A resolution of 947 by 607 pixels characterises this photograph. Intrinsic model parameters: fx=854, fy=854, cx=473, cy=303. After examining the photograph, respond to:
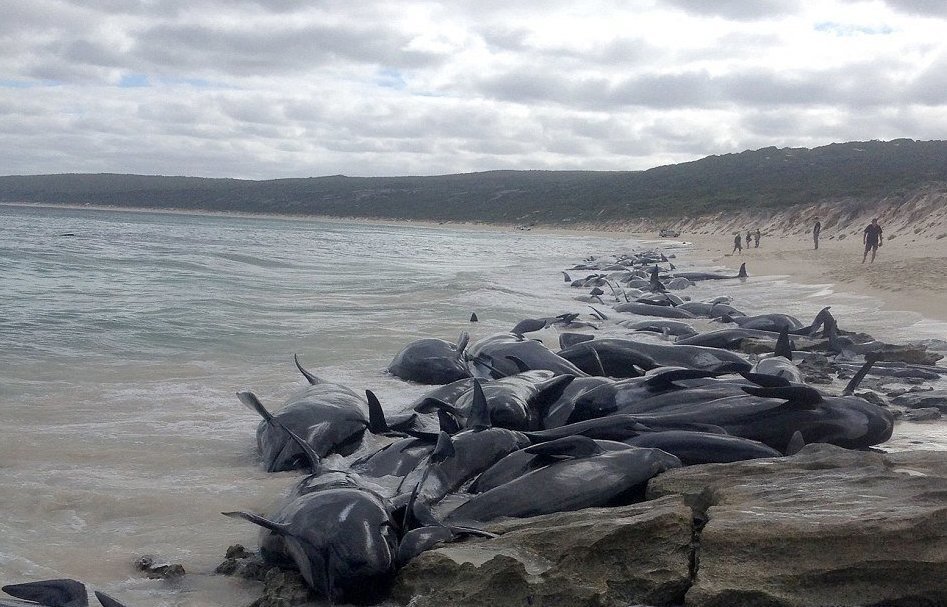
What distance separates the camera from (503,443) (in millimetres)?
4902

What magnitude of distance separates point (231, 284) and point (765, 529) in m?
17.1

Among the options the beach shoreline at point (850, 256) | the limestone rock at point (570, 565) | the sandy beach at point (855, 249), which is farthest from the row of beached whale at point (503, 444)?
the sandy beach at point (855, 249)

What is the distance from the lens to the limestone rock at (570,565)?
11.0ft

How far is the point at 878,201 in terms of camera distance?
41.4 meters

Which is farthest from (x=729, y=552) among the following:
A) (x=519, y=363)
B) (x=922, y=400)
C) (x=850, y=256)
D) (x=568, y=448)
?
(x=850, y=256)

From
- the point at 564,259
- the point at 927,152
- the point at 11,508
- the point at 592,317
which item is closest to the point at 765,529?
the point at 11,508

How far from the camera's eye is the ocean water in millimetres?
4348

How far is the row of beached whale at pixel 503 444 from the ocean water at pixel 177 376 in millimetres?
410

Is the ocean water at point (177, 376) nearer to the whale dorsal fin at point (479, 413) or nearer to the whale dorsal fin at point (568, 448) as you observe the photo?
the whale dorsal fin at point (479, 413)

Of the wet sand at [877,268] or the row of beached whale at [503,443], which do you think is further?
the wet sand at [877,268]

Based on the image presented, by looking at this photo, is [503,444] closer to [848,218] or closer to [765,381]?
[765,381]

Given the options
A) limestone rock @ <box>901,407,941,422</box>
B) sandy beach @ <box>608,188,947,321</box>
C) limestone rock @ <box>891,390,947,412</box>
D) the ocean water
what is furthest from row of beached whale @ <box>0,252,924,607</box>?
sandy beach @ <box>608,188,947,321</box>

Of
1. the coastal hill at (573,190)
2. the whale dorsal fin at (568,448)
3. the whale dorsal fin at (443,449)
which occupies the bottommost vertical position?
the whale dorsal fin at (443,449)

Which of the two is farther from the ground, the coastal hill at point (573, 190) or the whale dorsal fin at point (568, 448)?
the coastal hill at point (573, 190)
